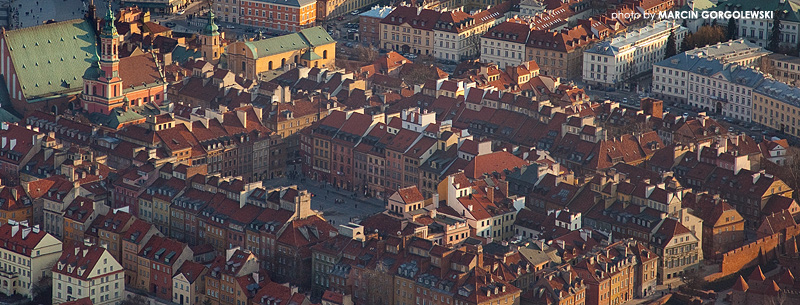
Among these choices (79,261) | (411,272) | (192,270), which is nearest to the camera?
(411,272)

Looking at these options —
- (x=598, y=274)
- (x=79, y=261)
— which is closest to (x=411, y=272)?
(x=598, y=274)

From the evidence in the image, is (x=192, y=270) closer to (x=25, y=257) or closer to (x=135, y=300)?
(x=135, y=300)

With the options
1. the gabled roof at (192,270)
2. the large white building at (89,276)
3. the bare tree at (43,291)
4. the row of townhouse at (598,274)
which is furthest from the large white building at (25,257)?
the row of townhouse at (598,274)

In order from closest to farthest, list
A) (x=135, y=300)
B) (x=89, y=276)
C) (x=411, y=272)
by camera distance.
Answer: (x=411, y=272), (x=89, y=276), (x=135, y=300)

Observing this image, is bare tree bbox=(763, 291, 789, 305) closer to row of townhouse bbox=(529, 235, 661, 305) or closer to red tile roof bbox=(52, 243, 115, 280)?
row of townhouse bbox=(529, 235, 661, 305)

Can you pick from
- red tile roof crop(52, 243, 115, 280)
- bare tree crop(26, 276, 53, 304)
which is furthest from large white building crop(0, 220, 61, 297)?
red tile roof crop(52, 243, 115, 280)

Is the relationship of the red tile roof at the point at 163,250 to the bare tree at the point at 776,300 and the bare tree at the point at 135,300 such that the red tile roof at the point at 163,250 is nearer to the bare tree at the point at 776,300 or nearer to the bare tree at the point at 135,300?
the bare tree at the point at 135,300

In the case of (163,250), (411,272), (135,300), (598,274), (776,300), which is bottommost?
(135,300)
